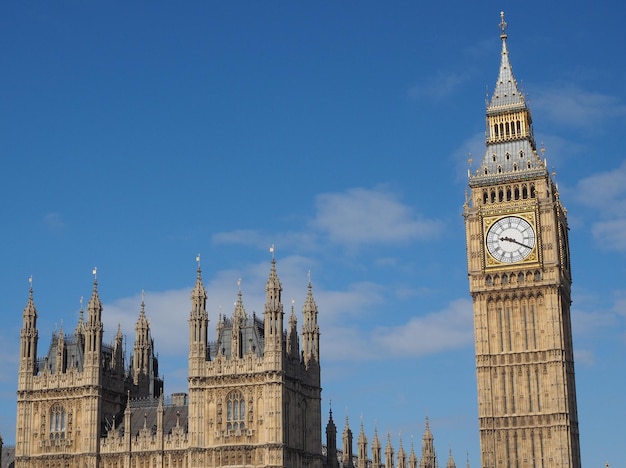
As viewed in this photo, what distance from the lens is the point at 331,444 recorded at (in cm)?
9694

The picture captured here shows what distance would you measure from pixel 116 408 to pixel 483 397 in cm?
3656

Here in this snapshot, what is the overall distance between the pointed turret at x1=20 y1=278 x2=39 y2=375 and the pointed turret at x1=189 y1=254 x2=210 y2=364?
14.1 m

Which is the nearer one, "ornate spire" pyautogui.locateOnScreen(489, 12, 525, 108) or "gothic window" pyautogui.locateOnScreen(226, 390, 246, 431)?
"gothic window" pyautogui.locateOnScreen(226, 390, 246, 431)

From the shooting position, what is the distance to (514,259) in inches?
4456

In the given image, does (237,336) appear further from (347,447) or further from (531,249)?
(531,249)

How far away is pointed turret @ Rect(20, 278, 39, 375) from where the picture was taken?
9412 cm

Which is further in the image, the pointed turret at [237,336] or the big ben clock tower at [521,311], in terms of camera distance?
the big ben clock tower at [521,311]

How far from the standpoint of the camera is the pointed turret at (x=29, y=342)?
94.1 meters

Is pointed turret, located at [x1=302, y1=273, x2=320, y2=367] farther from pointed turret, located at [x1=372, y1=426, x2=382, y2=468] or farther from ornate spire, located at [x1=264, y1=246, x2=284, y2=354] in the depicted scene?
pointed turret, located at [x1=372, y1=426, x2=382, y2=468]

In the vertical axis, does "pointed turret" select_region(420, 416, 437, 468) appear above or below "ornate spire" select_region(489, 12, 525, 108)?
below

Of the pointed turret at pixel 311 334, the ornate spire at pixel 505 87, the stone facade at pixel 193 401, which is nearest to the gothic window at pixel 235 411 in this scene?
the stone facade at pixel 193 401

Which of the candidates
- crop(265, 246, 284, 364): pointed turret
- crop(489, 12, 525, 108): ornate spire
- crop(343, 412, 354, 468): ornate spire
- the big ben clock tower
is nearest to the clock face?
the big ben clock tower

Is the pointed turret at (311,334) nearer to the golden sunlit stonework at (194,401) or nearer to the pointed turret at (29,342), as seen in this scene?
the golden sunlit stonework at (194,401)

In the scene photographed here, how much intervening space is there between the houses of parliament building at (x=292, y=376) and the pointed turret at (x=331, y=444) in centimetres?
12
